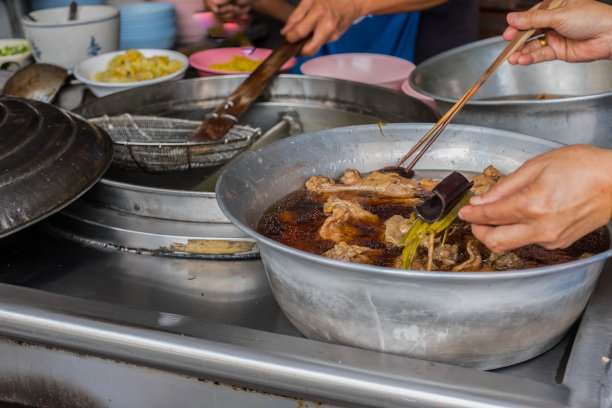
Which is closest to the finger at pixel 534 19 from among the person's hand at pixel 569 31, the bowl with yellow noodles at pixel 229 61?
the person's hand at pixel 569 31

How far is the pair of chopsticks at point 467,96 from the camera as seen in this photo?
5.61ft

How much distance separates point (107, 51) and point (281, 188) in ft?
7.36

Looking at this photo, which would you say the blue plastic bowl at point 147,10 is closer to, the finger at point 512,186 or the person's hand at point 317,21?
the person's hand at point 317,21

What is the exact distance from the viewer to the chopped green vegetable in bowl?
3.66 meters

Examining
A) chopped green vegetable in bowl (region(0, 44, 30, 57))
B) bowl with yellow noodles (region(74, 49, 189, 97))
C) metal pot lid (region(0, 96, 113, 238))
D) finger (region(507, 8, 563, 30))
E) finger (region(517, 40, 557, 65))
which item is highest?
finger (region(507, 8, 563, 30))

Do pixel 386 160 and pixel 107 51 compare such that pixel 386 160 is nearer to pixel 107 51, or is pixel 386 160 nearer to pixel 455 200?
pixel 455 200

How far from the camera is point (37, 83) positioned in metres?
2.87

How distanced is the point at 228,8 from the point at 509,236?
7.85 feet

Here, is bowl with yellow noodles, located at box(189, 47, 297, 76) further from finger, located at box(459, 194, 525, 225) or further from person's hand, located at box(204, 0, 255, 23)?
finger, located at box(459, 194, 525, 225)

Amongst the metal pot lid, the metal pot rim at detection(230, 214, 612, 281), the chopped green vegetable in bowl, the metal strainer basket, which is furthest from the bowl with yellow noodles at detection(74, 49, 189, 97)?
the metal pot rim at detection(230, 214, 612, 281)

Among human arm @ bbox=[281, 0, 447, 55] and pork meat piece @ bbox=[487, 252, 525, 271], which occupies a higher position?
human arm @ bbox=[281, 0, 447, 55]

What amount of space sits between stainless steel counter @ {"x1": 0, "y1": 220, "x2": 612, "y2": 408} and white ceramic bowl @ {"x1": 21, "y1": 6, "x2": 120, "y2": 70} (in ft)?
6.13

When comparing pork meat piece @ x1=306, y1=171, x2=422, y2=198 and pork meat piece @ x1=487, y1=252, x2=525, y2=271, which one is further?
pork meat piece @ x1=306, y1=171, x2=422, y2=198

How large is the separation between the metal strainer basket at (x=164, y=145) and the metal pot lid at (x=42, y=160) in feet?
0.58
